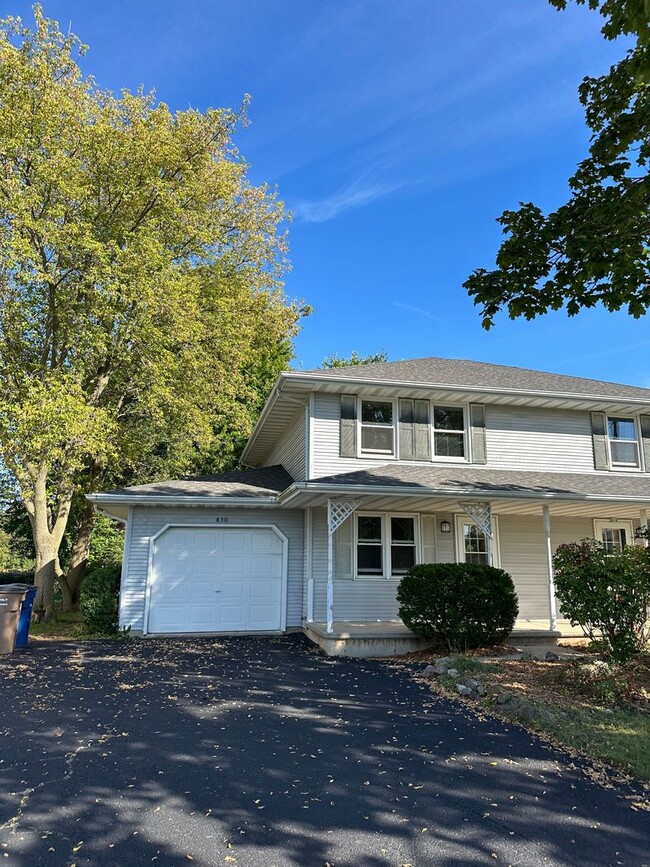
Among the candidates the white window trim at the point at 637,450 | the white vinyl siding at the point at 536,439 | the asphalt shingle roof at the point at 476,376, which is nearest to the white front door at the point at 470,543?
the white vinyl siding at the point at 536,439

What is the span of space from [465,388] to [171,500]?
21.8 feet

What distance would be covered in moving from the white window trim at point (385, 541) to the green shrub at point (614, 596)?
16.4 ft

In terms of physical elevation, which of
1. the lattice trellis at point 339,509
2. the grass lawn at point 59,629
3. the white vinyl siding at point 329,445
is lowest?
the grass lawn at point 59,629

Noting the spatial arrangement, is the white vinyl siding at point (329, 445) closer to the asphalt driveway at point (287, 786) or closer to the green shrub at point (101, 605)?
the asphalt driveway at point (287, 786)

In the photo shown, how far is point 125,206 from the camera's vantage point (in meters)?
15.3

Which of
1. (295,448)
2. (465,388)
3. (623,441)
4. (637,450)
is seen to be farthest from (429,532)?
(637,450)

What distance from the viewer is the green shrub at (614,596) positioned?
634 cm

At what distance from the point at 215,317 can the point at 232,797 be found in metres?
14.7

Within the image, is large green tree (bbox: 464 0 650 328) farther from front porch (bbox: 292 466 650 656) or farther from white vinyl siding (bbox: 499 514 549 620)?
white vinyl siding (bbox: 499 514 549 620)

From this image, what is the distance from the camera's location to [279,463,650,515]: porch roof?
9.72 m

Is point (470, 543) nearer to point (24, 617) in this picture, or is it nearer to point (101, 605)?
point (101, 605)

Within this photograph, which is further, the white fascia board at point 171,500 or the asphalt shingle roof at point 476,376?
the asphalt shingle roof at point 476,376

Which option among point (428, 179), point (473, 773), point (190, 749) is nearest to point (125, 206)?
point (428, 179)

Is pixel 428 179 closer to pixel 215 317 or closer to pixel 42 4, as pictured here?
pixel 215 317
